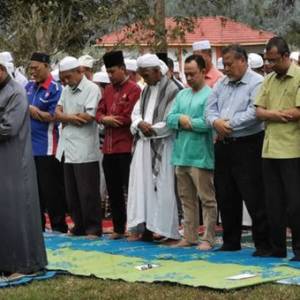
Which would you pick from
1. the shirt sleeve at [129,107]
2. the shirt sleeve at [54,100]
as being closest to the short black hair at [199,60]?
the shirt sleeve at [129,107]

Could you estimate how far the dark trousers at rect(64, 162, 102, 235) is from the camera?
37.6 ft

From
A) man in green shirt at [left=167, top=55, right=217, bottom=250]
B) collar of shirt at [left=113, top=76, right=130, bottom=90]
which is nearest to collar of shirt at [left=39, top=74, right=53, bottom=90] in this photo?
collar of shirt at [left=113, top=76, right=130, bottom=90]

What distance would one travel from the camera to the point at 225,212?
9977 mm

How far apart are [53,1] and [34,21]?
2.90 meters

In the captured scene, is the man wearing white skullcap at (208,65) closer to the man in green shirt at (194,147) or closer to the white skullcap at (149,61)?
the white skullcap at (149,61)

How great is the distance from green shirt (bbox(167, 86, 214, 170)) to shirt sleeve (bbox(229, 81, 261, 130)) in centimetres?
54

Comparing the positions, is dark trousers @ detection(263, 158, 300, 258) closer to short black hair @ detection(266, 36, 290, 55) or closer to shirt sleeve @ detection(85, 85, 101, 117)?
short black hair @ detection(266, 36, 290, 55)

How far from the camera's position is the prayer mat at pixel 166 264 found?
833 centimetres

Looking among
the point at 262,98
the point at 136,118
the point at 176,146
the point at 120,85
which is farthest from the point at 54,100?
the point at 262,98

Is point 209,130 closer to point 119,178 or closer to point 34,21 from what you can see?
point 119,178

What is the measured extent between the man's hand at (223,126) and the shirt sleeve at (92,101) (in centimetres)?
212

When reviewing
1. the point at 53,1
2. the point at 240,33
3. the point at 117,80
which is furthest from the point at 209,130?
the point at 240,33

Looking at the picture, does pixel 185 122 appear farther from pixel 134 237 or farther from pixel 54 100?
pixel 54 100

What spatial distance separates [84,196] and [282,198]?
116 inches
